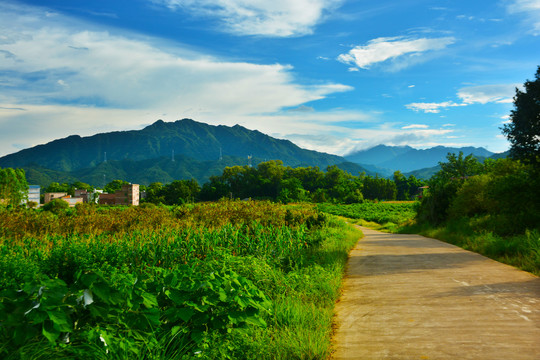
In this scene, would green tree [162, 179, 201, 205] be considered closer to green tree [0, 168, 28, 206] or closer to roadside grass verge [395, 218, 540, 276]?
green tree [0, 168, 28, 206]

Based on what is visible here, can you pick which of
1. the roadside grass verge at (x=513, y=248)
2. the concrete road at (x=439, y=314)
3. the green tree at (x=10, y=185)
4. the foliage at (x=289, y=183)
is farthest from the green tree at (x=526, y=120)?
the green tree at (x=10, y=185)

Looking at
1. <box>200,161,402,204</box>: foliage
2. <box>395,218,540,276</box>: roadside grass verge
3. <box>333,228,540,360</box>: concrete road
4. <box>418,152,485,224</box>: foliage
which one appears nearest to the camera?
<box>333,228,540,360</box>: concrete road

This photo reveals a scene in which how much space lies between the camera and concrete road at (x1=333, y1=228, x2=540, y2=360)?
13.2 feet

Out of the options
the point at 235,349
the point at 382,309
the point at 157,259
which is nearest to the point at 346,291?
the point at 382,309

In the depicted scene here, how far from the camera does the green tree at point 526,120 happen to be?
25.8 m

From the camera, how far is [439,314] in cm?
515

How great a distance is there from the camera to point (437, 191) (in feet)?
83.7

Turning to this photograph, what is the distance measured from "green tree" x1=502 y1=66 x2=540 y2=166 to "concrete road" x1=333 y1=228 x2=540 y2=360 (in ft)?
70.1

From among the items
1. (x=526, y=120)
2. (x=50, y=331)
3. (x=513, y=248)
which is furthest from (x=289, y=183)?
(x=50, y=331)

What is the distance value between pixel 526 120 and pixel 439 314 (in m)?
26.5

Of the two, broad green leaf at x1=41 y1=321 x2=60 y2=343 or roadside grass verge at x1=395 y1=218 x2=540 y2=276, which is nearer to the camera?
broad green leaf at x1=41 y1=321 x2=60 y2=343

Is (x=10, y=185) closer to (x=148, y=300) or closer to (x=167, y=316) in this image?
(x=167, y=316)

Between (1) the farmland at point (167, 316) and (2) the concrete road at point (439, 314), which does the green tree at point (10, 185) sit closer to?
(1) the farmland at point (167, 316)

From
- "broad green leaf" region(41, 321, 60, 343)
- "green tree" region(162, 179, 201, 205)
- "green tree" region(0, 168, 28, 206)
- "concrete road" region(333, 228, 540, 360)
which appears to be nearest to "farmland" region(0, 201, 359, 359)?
"broad green leaf" region(41, 321, 60, 343)
